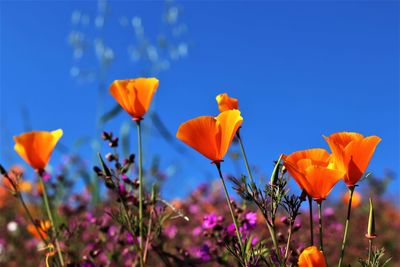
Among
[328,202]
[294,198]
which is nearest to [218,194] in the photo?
[328,202]

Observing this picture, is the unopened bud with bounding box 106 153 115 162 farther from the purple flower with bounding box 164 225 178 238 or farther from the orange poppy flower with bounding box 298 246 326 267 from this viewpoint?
the orange poppy flower with bounding box 298 246 326 267

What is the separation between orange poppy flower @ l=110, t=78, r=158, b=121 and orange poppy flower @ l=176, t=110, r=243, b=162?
1.10ft

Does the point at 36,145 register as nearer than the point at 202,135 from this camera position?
No

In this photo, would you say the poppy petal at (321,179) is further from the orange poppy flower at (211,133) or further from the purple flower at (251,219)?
the purple flower at (251,219)

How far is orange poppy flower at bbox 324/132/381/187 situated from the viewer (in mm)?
1270

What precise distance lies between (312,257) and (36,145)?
91 cm

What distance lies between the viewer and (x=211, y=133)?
1348 mm

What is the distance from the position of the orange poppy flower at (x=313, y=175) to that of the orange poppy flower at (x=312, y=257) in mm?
133

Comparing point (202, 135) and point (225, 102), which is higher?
point (225, 102)

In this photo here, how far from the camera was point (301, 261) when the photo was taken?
3.81 ft

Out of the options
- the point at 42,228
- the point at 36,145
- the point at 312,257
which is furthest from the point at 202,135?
the point at 42,228

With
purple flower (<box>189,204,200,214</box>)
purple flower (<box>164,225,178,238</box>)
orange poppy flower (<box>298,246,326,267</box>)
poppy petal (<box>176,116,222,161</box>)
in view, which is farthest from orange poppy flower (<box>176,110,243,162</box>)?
purple flower (<box>189,204,200,214</box>)

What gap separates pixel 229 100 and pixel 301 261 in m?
0.50

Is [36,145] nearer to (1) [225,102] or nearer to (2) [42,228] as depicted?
(2) [42,228]
